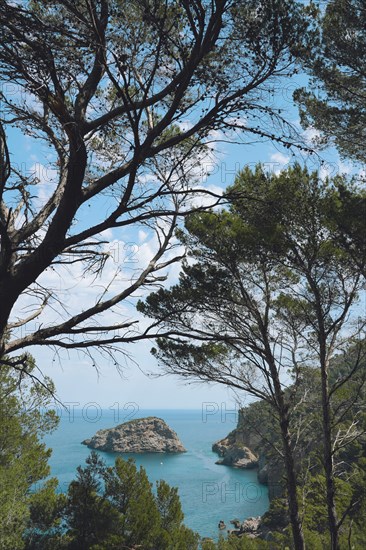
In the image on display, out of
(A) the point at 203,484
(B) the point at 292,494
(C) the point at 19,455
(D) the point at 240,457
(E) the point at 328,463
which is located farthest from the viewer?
(D) the point at 240,457

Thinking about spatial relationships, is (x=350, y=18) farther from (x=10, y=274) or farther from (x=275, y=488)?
(x=275, y=488)

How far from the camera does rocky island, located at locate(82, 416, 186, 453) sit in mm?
77625

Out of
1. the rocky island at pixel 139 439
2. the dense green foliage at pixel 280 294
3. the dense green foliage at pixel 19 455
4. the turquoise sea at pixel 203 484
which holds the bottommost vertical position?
the turquoise sea at pixel 203 484

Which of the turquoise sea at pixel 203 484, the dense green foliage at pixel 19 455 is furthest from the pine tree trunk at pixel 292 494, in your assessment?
the turquoise sea at pixel 203 484

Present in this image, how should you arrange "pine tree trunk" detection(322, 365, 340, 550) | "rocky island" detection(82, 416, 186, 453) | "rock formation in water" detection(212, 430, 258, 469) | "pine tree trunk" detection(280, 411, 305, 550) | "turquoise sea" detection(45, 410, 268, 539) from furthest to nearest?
"rocky island" detection(82, 416, 186, 453) < "rock formation in water" detection(212, 430, 258, 469) < "turquoise sea" detection(45, 410, 268, 539) < "pine tree trunk" detection(280, 411, 305, 550) < "pine tree trunk" detection(322, 365, 340, 550)

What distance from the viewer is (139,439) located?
79250mm

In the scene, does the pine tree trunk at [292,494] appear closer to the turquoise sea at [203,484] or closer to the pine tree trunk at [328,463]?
the pine tree trunk at [328,463]

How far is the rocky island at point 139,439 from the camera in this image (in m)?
77.6

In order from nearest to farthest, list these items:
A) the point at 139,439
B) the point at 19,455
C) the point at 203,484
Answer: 1. the point at 19,455
2. the point at 203,484
3. the point at 139,439

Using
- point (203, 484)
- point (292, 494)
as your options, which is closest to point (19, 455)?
point (292, 494)

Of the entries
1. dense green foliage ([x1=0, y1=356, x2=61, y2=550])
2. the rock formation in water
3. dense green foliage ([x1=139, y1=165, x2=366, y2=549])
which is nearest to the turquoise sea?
the rock formation in water

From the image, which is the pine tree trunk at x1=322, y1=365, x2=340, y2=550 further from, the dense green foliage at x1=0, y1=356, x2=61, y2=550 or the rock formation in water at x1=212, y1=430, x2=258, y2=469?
the rock formation in water at x1=212, y1=430, x2=258, y2=469

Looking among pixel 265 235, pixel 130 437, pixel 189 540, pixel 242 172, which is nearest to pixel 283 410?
pixel 265 235

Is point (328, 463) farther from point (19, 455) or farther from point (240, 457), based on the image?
point (240, 457)
